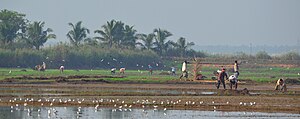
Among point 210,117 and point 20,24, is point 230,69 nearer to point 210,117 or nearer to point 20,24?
point 20,24

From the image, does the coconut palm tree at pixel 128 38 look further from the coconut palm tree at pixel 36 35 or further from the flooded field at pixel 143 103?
the flooded field at pixel 143 103

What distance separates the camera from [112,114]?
36.2 m

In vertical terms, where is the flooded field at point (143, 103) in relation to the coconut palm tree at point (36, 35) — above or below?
below

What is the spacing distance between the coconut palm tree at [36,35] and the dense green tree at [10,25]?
1615 mm

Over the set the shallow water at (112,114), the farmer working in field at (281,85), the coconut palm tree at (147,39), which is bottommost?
the shallow water at (112,114)

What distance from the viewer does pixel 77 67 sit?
325 feet

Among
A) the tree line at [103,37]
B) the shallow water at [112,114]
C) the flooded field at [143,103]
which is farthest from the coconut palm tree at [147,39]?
the shallow water at [112,114]

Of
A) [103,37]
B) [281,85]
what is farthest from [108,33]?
[281,85]

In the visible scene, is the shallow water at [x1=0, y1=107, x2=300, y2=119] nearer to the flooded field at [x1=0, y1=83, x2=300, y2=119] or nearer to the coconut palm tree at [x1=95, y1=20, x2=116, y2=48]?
the flooded field at [x1=0, y1=83, x2=300, y2=119]

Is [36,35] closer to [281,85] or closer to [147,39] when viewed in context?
[147,39]

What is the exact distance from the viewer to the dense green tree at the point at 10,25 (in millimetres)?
105188

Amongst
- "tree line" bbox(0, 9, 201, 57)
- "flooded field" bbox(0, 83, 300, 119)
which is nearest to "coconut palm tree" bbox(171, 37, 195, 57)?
"tree line" bbox(0, 9, 201, 57)

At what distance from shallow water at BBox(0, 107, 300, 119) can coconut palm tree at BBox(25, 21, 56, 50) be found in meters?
68.1

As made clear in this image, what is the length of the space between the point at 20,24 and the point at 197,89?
6059cm
